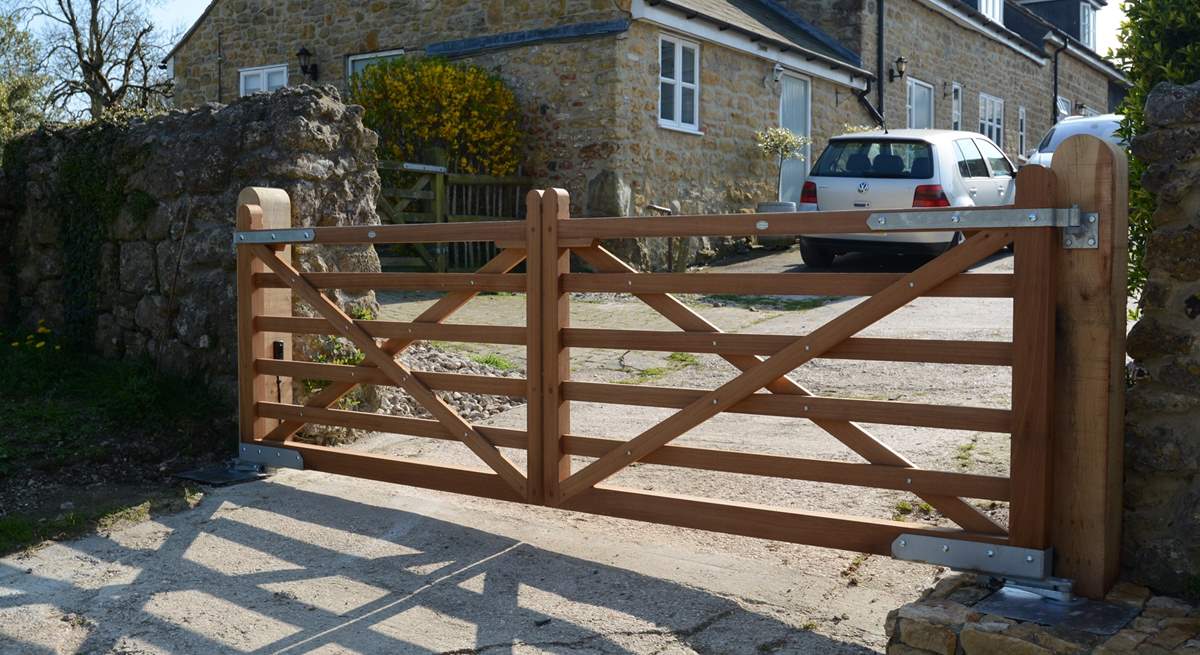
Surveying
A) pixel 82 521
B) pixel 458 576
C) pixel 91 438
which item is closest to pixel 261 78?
pixel 91 438

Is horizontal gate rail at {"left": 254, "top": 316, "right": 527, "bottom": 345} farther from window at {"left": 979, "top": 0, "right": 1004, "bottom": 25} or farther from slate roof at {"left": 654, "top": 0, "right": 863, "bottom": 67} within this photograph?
window at {"left": 979, "top": 0, "right": 1004, "bottom": 25}

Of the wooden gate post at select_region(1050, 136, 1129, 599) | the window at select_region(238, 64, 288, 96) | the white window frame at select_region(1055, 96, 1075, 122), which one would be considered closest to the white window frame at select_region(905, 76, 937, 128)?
the white window frame at select_region(1055, 96, 1075, 122)

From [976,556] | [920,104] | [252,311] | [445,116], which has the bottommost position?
[976,556]

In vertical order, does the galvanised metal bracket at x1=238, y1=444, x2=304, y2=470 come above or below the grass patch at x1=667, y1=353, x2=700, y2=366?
below

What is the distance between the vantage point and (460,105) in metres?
14.4

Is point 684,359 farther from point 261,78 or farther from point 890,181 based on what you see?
point 261,78

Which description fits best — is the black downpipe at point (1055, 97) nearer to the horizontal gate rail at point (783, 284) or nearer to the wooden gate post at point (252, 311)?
the wooden gate post at point (252, 311)

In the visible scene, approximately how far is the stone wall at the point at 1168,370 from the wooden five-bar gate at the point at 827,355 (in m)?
0.10

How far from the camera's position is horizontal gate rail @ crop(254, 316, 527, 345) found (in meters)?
4.91

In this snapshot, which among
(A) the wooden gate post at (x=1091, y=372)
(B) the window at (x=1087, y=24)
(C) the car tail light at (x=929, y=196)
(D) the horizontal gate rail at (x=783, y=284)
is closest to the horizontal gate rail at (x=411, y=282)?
(D) the horizontal gate rail at (x=783, y=284)

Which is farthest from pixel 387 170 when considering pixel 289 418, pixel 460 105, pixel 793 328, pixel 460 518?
pixel 460 518

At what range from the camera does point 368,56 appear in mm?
17109

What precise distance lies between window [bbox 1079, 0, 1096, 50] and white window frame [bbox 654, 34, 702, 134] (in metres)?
22.2

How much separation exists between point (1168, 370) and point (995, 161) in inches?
431
